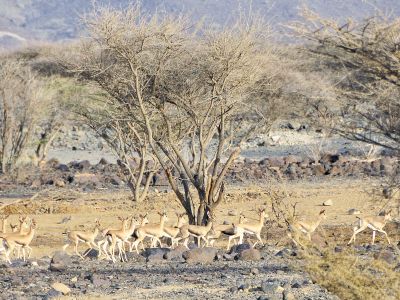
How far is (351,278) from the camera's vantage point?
911 cm

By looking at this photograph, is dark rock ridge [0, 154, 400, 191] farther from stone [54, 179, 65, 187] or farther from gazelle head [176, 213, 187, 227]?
gazelle head [176, 213, 187, 227]

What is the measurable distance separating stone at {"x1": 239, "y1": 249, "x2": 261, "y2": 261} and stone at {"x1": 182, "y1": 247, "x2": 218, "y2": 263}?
1.36 ft

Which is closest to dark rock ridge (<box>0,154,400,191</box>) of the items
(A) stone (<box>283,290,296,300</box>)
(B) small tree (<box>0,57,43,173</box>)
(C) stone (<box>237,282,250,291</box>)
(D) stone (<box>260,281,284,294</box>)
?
(B) small tree (<box>0,57,43,173</box>)

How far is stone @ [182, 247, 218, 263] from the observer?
15.8 metres

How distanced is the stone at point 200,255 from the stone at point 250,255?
413 mm

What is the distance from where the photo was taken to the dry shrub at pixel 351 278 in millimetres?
9000

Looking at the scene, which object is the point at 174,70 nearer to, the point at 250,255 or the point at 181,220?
the point at 181,220

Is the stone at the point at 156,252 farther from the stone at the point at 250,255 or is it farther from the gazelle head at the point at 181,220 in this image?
the gazelle head at the point at 181,220

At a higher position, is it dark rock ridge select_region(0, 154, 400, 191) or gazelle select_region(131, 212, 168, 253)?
dark rock ridge select_region(0, 154, 400, 191)

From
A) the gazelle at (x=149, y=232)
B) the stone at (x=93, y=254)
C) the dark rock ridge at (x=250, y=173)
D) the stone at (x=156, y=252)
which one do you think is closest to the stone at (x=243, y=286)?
the stone at (x=156, y=252)

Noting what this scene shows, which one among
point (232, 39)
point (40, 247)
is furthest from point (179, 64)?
point (40, 247)

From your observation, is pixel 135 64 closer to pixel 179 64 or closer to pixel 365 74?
pixel 179 64

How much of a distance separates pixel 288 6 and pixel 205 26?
348 ft

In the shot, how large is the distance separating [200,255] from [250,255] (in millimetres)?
778
